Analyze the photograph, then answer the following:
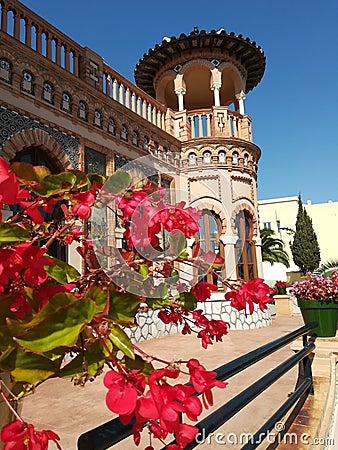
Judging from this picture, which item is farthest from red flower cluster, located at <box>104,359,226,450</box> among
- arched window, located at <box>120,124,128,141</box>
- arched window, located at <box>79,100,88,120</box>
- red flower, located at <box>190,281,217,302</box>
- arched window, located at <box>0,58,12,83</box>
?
arched window, located at <box>120,124,128,141</box>

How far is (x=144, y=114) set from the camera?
8141 mm

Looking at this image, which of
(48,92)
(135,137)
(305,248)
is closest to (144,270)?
(48,92)

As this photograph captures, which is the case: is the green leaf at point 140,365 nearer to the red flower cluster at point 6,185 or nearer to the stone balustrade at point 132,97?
the red flower cluster at point 6,185

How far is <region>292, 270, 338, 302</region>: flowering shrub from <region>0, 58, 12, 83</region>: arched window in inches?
182

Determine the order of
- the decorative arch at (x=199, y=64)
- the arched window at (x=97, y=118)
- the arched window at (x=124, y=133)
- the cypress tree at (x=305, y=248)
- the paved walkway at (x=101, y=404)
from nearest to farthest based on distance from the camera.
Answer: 1. the paved walkway at (x=101, y=404)
2. the arched window at (x=97, y=118)
3. the arched window at (x=124, y=133)
4. the decorative arch at (x=199, y=64)
5. the cypress tree at (x=305, y=248)

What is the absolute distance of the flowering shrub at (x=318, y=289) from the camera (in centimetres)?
353

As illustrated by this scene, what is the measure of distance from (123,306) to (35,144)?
5290 millimetres

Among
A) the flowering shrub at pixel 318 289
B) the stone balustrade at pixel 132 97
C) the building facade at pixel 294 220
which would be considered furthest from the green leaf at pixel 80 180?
the building facade at pixel 294 220

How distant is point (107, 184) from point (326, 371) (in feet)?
10.9

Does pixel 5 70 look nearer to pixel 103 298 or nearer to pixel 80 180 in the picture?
pixel 80 180

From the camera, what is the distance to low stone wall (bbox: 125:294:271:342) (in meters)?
6.90

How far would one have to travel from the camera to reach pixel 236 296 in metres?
0.92

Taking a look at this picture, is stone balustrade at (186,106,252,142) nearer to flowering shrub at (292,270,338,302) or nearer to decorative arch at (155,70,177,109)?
decorative arch at (155,70,177,109)

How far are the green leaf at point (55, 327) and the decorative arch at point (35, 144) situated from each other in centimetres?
499
